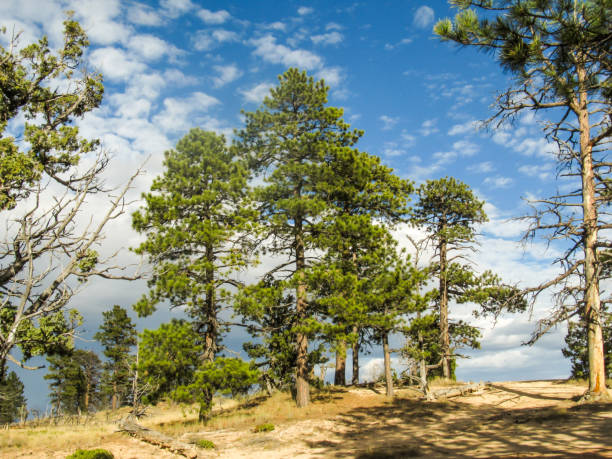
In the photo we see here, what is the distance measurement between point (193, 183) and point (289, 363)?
9.78 metres

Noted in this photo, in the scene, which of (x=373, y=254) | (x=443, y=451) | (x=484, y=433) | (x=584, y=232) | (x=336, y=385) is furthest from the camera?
(x=336, y=385)

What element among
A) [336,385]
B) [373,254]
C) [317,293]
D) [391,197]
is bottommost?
[336,385]

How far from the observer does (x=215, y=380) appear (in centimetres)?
1619

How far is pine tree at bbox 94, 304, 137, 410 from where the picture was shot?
124 feet

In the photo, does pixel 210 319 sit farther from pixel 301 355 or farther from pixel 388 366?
pixel 388 366

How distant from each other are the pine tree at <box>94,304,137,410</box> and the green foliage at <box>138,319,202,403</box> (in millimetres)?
24004

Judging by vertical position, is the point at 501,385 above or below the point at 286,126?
below

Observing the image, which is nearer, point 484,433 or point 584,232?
point 484,433

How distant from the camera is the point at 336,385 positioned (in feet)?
78.8

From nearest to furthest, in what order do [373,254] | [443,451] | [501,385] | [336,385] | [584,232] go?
[443,451]
[584,232]
[373,254]
[501,385]
[336,385]

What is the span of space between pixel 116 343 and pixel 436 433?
34846 millimetres

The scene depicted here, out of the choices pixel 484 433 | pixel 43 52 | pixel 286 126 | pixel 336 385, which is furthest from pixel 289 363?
pixel 43 52

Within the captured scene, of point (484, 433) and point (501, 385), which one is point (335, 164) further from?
point (501, 385)

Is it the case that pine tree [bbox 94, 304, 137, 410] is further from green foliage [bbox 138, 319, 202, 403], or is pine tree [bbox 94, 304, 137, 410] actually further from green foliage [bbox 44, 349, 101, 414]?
green foliage [bbox 138, 319, 202, 403]
